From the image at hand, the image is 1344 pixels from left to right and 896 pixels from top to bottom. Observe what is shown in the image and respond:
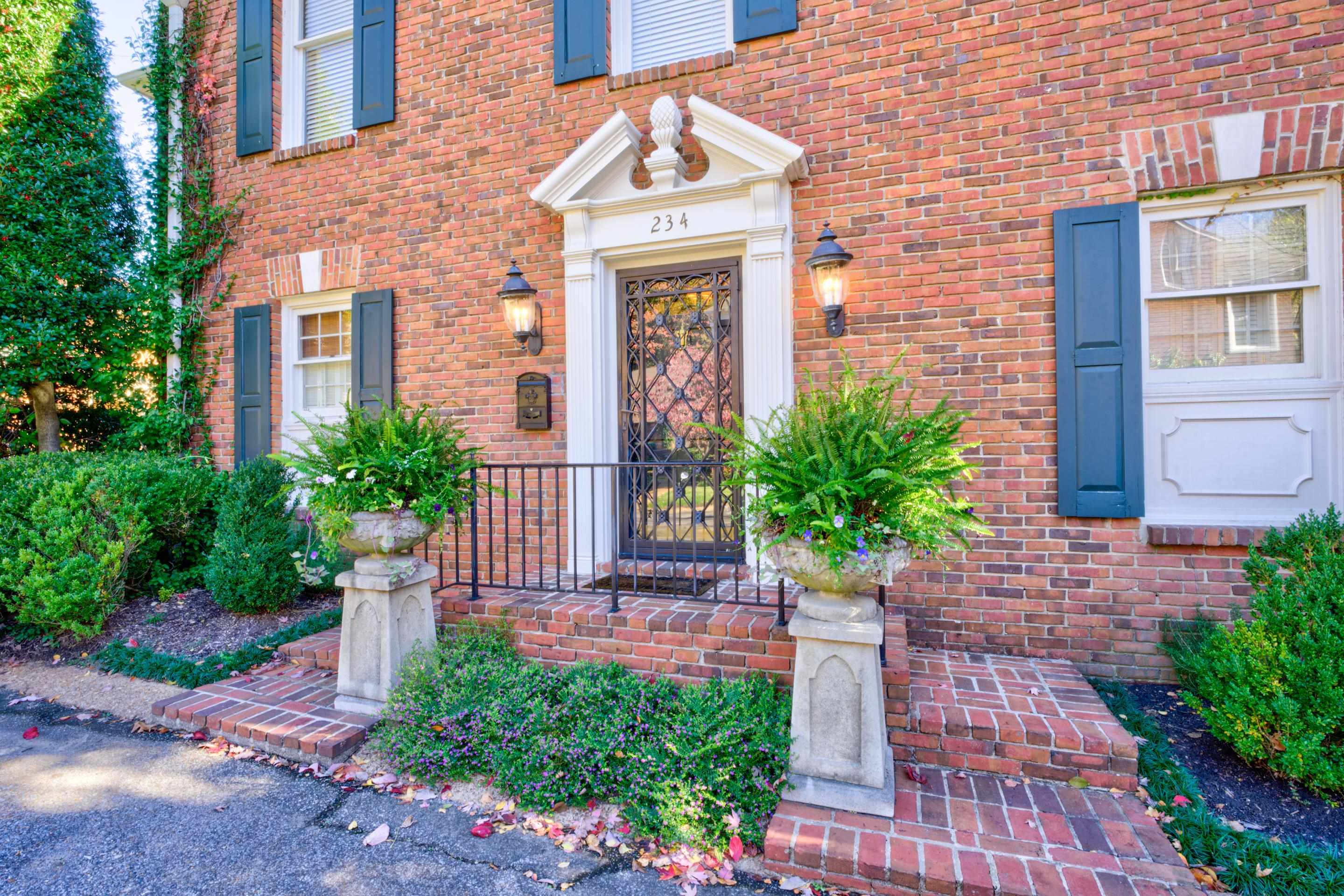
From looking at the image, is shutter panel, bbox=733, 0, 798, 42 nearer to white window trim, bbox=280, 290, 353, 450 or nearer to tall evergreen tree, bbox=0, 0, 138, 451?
white window trim, bbox=280, 290, 353, 450

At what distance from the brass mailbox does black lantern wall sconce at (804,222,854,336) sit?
1.92 meters

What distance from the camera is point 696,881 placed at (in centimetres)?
210

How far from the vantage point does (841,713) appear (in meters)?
2.38

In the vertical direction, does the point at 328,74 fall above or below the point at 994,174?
above

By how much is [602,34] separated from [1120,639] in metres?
4.93

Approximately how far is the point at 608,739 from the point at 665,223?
10.1 ft

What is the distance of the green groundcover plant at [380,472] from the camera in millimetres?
3043

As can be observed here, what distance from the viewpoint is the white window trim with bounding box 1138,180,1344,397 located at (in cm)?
318

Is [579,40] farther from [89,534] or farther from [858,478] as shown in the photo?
[89,534]

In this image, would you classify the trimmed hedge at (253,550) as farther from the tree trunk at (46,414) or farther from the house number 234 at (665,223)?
the house number 234 at (665,223)

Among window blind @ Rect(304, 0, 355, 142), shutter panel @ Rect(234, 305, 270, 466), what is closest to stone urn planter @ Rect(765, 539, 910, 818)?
shutter panel @ Rect(234, 305, 270, 466)

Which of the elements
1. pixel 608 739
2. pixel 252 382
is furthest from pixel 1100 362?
pixel 252 382

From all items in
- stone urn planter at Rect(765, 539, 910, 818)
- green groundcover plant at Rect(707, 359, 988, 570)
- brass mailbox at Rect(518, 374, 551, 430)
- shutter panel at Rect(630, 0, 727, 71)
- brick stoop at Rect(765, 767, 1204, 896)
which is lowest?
brick stoop at Rect(765, 767, 1204, 896)

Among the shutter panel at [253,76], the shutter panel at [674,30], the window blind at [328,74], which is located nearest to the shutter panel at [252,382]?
the shutter panel at [253,76]
